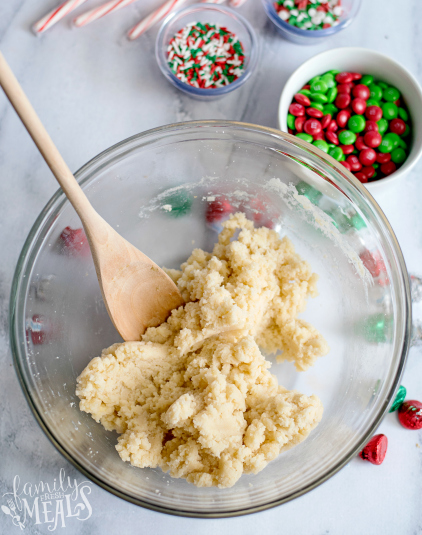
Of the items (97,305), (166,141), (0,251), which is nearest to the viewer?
(166,141)

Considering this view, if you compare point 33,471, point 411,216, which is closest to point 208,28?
point 411,216

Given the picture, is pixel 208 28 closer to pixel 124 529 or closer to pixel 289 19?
pixel 289 19

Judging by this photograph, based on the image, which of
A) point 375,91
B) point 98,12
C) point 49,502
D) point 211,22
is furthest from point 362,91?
point 49,502

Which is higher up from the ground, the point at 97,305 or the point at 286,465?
the point at 97,305

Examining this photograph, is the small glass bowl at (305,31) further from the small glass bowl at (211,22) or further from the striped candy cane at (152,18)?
the striped candy cane at (152,18)

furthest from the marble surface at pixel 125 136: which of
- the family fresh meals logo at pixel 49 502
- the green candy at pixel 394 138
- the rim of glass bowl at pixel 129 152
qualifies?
the rim of glass bowl at pixel 129 152

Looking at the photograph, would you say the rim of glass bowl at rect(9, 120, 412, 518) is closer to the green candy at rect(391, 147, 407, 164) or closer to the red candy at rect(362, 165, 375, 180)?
the red candy at rect(362, 165, 375, 180)
